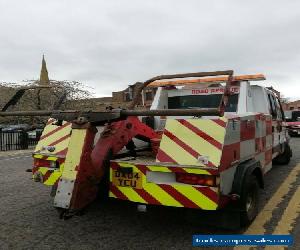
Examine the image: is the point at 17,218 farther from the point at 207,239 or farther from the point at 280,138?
the point at 280,138

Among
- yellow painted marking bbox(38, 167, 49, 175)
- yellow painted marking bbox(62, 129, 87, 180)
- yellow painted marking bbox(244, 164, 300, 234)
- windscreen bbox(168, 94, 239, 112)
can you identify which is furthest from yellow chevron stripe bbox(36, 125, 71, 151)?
yellow painted marking bbox(244, 164, 300, 234)

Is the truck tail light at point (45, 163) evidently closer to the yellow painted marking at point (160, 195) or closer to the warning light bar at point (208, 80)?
the yellow painted marking at point (160, 195)

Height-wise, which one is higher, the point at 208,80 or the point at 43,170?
the point at 208,80

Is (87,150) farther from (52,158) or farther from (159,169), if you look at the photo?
(52,158)

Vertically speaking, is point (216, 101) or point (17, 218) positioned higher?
point (216, 101)

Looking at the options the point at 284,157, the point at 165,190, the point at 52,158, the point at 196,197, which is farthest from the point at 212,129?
the point at 284,157

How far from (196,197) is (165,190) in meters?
0.36

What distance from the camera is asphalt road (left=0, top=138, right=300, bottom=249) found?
13.8ft

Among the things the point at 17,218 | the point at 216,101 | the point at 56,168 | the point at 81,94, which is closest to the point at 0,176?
the point at 17,218

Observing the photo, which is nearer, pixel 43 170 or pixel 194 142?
pixel 194 142

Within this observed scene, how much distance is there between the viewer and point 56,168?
193 inches

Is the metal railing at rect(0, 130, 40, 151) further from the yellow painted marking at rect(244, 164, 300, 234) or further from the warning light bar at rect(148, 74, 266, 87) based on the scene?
the yellow painted marking at rect(244, 164, 300, 234)

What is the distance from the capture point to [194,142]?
4000 millimetres

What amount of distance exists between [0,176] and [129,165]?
5.59 meters
